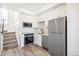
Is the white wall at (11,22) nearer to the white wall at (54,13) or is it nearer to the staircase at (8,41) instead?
the staircase at (8,41)

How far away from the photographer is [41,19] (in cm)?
446

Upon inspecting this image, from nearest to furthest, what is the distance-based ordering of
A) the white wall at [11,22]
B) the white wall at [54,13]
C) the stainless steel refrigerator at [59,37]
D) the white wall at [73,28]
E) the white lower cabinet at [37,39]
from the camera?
1. the white wall at [73,28]
2. the stainless steel refrigerator at [59,37]
3. the white wall at [54,13]
4. the white wall at [11,22]
5. the white lower cabinet at [37,39]

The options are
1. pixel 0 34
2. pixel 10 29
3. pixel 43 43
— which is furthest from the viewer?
pixel 43 43

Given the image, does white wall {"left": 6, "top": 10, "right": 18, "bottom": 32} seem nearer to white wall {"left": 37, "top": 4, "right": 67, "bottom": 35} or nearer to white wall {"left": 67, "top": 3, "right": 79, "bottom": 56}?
white wall {"left": 37, "top": 4, "right": 67, "bottom": 35}

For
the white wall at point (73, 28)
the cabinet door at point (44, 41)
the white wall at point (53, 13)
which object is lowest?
the cabinet door at point (44, 41)

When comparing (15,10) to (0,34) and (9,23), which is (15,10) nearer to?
(9,23)

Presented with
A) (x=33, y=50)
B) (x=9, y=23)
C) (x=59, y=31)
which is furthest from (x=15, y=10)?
(x=59, y=31)

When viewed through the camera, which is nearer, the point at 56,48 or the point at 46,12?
the point at 56,48

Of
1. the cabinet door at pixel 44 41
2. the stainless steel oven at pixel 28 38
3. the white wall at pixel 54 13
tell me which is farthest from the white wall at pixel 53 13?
the stainless steel oven at pixel 28 38

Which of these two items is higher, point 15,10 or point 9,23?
point 15,10

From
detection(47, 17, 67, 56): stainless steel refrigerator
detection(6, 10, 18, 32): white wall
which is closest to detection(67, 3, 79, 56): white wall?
detection(47, 17, 67, 56): stainless steel refrigerator

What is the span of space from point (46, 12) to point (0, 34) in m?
2.25

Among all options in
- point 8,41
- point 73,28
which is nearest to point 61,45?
point 73,28

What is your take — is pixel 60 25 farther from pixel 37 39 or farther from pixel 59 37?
pixel 37 39
